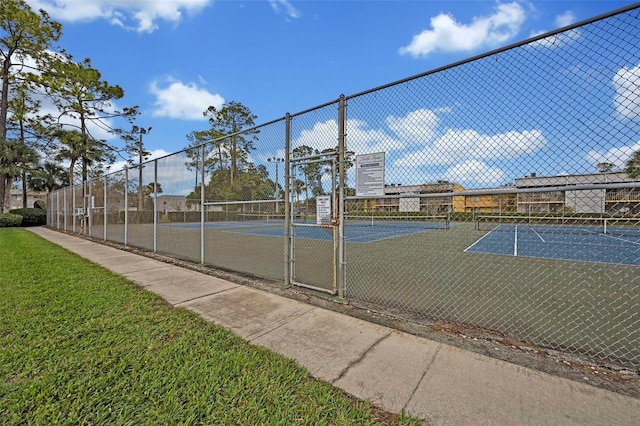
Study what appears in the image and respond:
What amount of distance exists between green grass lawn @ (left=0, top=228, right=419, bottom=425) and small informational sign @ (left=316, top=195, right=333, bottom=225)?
79.2 inches

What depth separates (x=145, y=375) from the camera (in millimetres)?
2266

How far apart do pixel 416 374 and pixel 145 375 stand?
2134 millimetres

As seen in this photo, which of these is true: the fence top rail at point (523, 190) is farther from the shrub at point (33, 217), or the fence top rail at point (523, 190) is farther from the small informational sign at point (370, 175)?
the shrub at point (33, 217)

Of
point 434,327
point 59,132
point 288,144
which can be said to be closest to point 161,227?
point 288,144

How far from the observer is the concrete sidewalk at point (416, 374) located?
1.93 meters

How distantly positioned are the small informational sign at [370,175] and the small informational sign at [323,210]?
553 millimetres

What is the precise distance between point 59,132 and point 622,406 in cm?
3512

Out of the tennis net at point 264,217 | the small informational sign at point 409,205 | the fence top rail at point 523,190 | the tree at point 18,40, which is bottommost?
→ the tennis net at point 264,217

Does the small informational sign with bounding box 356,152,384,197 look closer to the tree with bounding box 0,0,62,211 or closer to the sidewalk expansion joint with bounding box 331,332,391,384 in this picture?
the sidewalk expansion joint with bounding box 331,332,391,384

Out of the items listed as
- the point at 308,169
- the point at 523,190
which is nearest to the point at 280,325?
the point at 308,169

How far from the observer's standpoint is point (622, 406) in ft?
6.49

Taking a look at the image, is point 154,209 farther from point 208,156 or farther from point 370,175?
point 370,175

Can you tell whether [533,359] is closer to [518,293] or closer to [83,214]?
[518,293]

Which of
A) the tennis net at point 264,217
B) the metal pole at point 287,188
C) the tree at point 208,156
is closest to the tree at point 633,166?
the metal pole at point 287,188
